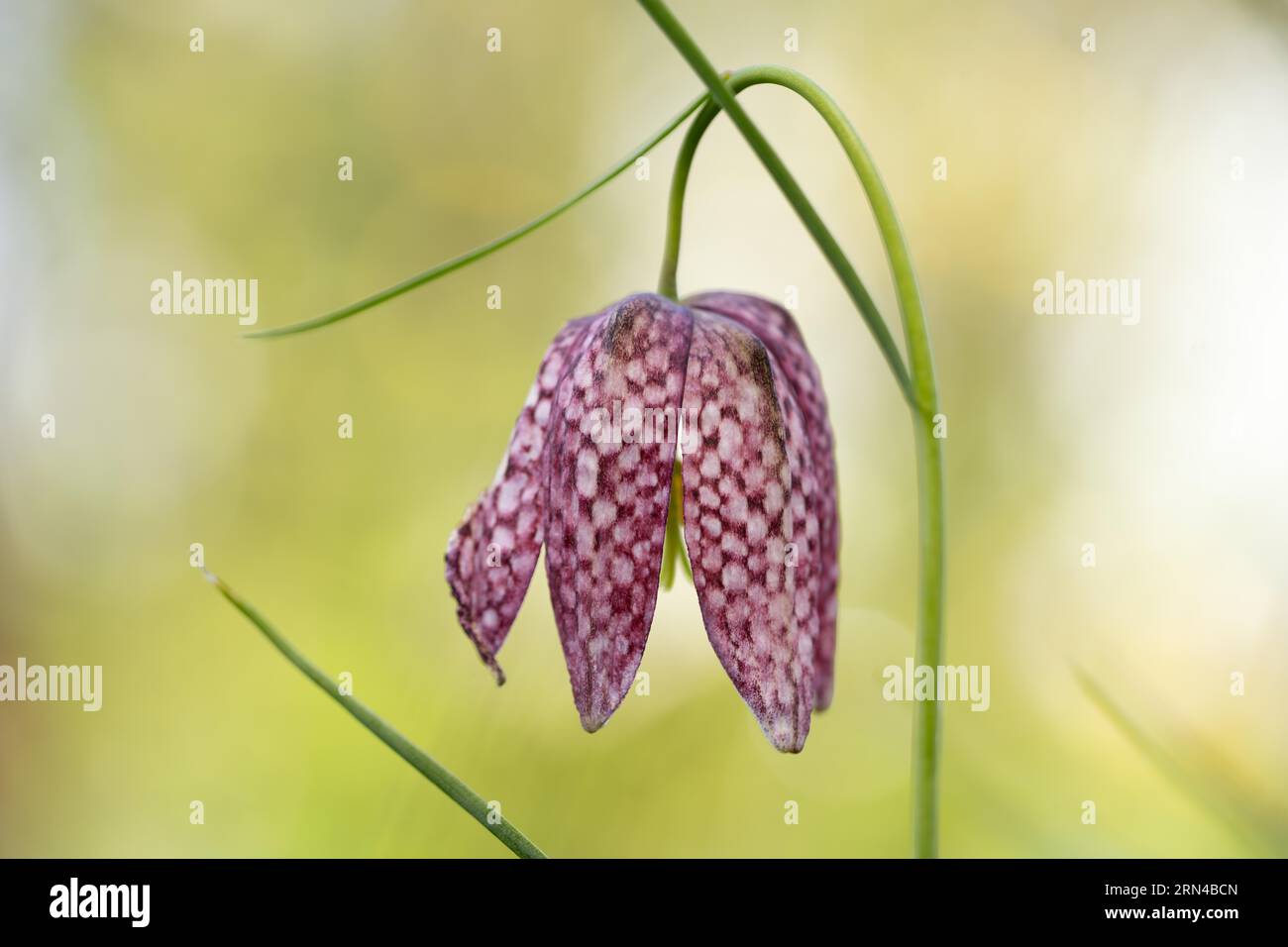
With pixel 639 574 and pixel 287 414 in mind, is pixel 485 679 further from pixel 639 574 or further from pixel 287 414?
pixel 287 414

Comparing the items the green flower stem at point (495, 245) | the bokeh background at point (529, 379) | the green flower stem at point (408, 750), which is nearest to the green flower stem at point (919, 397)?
the green flower stem at point (495, 245)

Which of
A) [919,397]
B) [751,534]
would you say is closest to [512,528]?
[751,534]

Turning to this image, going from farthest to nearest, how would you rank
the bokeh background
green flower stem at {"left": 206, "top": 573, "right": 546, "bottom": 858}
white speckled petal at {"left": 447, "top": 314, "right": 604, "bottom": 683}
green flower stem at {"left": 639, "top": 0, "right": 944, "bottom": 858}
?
the bokeh background, white speckled petal at {"left": 447, "top": 314, "right": 604, "bottom": 683}, green flower stem at {"left": 639, "top": 0, "right": 944, "bottom": 858}, green flower stem at {"left": 206, "top": 573, "right": 546, "bottom": 858}

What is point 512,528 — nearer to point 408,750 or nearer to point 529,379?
point 408,750

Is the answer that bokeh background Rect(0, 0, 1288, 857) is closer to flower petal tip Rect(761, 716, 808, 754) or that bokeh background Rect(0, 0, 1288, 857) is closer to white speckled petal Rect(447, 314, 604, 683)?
white speckled petal Rect(447, 314, 604, 683)

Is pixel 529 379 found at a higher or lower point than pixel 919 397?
higher

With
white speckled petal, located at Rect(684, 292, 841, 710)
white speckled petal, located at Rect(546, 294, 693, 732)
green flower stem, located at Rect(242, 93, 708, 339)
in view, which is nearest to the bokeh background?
white speckled petal, located at Rect(684, 292, 841, 710)

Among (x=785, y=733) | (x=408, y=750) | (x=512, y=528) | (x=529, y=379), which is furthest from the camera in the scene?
(x=529, y=379)
